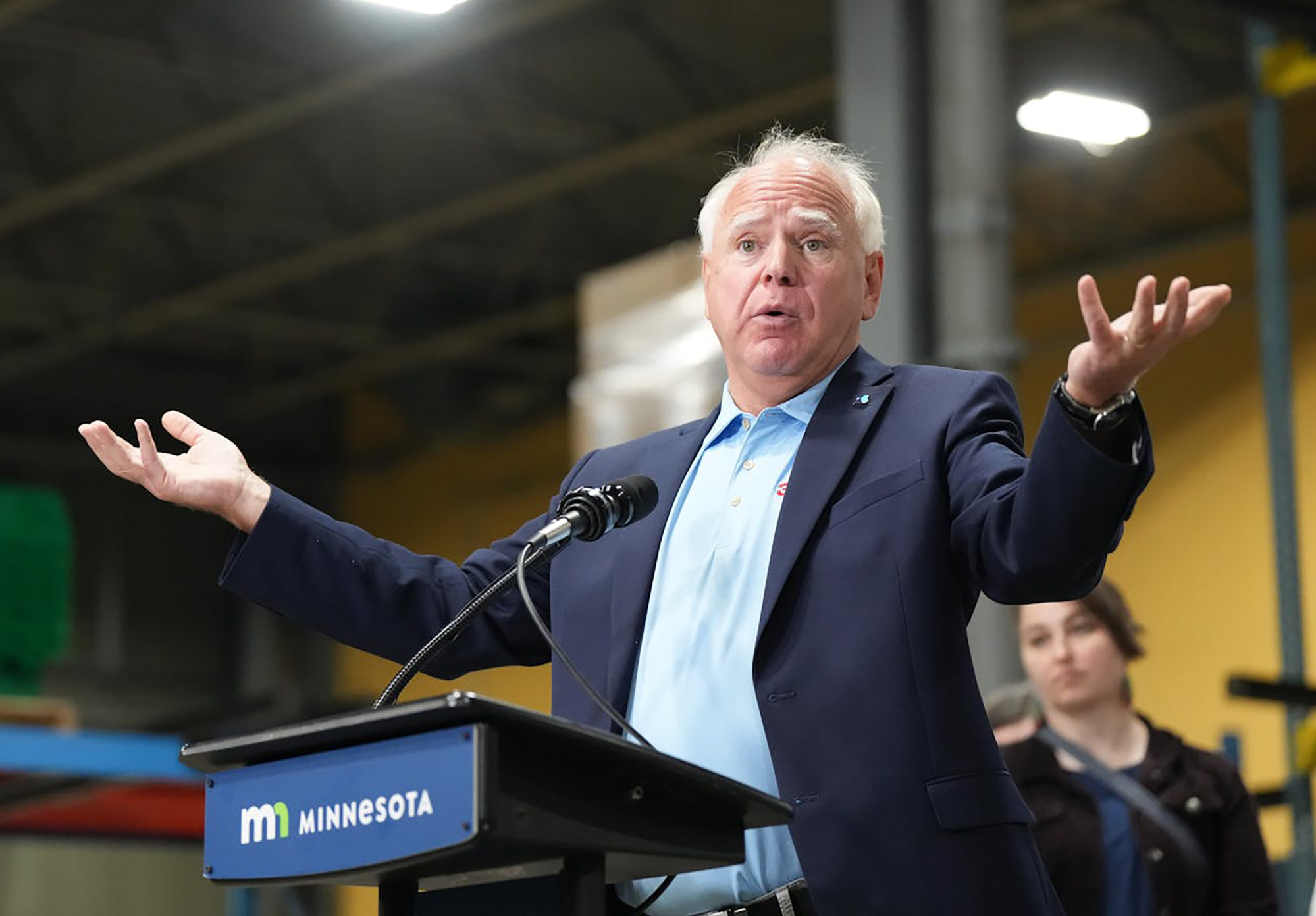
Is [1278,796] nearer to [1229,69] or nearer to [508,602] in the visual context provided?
[508,602]

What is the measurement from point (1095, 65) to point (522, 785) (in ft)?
30.5

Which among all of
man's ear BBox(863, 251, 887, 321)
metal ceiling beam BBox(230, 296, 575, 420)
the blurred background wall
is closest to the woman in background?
man's ear BBox(863, 251, 887, 321)

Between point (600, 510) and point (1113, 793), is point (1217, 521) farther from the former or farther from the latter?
point (600, 510)

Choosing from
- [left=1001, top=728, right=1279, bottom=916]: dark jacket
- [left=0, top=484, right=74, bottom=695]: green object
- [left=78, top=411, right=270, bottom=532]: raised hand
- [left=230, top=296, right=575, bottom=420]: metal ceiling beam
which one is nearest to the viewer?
[left=78, top=411, right=270, bottom=532]: raised hand

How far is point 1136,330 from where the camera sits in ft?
5.75

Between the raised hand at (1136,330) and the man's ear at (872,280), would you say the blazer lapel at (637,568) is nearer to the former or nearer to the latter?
the man's ear at (872,280)

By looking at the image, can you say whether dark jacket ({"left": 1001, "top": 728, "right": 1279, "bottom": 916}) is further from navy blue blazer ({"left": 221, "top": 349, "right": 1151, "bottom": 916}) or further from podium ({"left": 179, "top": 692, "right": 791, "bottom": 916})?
podium ({"left": 179, "top": 692, "right": 791, "bottom": 916})

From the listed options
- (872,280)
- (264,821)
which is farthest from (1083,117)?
(264,821)

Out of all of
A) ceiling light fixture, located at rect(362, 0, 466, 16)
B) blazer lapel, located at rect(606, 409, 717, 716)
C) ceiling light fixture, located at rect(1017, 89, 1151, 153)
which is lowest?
blazer lapel, located at rect(606, 409, 717, 716)

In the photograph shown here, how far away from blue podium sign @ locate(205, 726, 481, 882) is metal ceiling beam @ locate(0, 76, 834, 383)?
8.96 m

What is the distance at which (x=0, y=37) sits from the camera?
33.1 feet

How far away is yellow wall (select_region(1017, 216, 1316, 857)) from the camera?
10.5m

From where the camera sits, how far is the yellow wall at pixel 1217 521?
1048 cm

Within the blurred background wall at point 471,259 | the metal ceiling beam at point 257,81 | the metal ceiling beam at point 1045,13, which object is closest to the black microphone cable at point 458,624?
the blurred background wall at point 471,259
